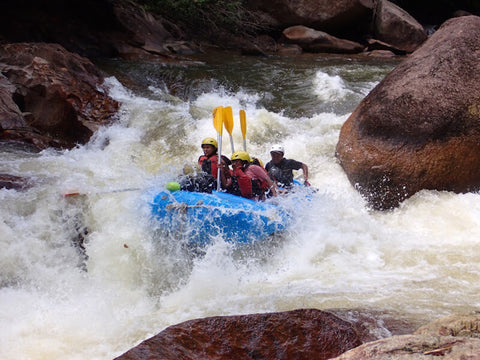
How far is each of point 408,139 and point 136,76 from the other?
5506 millimetres

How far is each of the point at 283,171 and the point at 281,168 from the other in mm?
65

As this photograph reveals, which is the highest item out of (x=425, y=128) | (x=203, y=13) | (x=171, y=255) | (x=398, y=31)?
(x=203, y=13)

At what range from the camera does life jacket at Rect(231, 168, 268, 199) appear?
4.72 m

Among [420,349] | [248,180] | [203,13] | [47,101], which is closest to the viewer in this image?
[420,349]

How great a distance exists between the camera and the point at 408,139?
16.5ft

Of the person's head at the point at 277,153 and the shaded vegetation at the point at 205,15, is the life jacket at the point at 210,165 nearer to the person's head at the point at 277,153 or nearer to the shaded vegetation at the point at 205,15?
the person's head at the point at 277,153

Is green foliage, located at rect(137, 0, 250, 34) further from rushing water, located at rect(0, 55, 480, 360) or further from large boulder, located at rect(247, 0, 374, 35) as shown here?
rushing water, located at rect(0, 55, 480, 360)

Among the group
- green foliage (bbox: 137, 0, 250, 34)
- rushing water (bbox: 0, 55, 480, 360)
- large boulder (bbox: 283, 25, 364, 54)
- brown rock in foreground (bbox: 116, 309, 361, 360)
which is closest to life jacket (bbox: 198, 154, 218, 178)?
rushing water (bbox: 0, 55, 480, 360)

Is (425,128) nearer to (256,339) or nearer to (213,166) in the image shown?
(213,166)

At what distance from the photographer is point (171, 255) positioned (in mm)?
4219

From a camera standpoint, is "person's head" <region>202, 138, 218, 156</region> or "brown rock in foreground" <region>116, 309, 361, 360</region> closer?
"brown rock in foreground" <region>116, 309, 361, 360</region>

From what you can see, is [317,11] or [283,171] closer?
[283,171]

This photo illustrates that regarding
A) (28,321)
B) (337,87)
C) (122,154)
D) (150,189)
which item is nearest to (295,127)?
(337,87)

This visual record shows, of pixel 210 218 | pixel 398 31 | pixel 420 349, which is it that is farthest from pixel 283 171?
pixel 398 31
